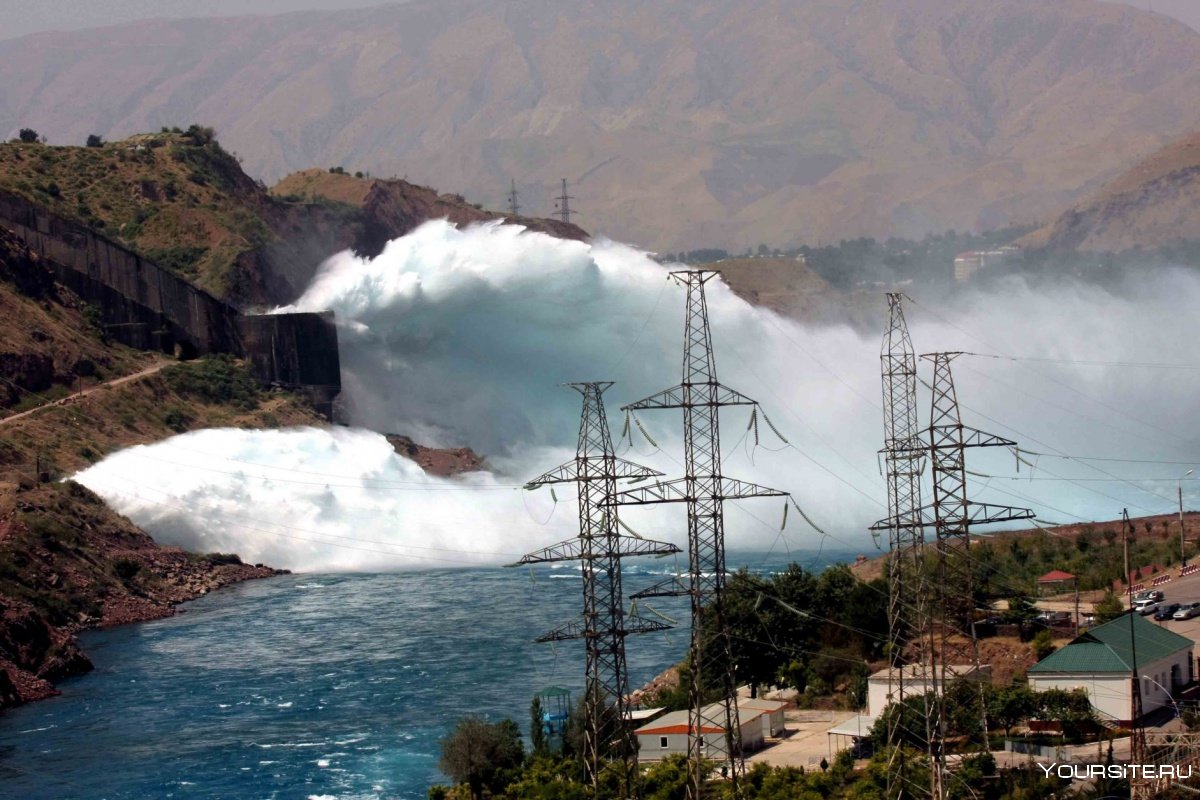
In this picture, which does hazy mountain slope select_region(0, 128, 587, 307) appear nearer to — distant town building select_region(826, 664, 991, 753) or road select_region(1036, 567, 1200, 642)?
road select_region(1036, 567, 1200, 642)

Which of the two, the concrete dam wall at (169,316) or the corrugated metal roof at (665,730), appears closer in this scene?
the corrugated metal roof at (665,730)

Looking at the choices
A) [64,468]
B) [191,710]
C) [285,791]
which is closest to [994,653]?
[285,791]

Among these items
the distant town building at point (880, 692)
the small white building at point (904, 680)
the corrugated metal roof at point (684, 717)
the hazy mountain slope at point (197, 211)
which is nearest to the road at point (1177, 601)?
the small white building at point (904, 680)

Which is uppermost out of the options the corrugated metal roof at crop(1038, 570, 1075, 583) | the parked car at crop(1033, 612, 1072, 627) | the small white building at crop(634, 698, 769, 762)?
the corrugated metal roof at crop(1038, 570, 1075, 583)

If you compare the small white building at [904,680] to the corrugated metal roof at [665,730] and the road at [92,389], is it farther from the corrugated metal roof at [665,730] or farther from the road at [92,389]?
the road at [92,389]

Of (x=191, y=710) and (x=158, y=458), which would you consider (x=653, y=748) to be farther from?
(x=158, y=458)

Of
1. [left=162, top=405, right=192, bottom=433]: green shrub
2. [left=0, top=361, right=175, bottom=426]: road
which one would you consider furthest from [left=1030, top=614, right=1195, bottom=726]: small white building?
[left=162, top=405, right=192, bottom=433]: green shrub

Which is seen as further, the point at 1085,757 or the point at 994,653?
the point at 994,653
